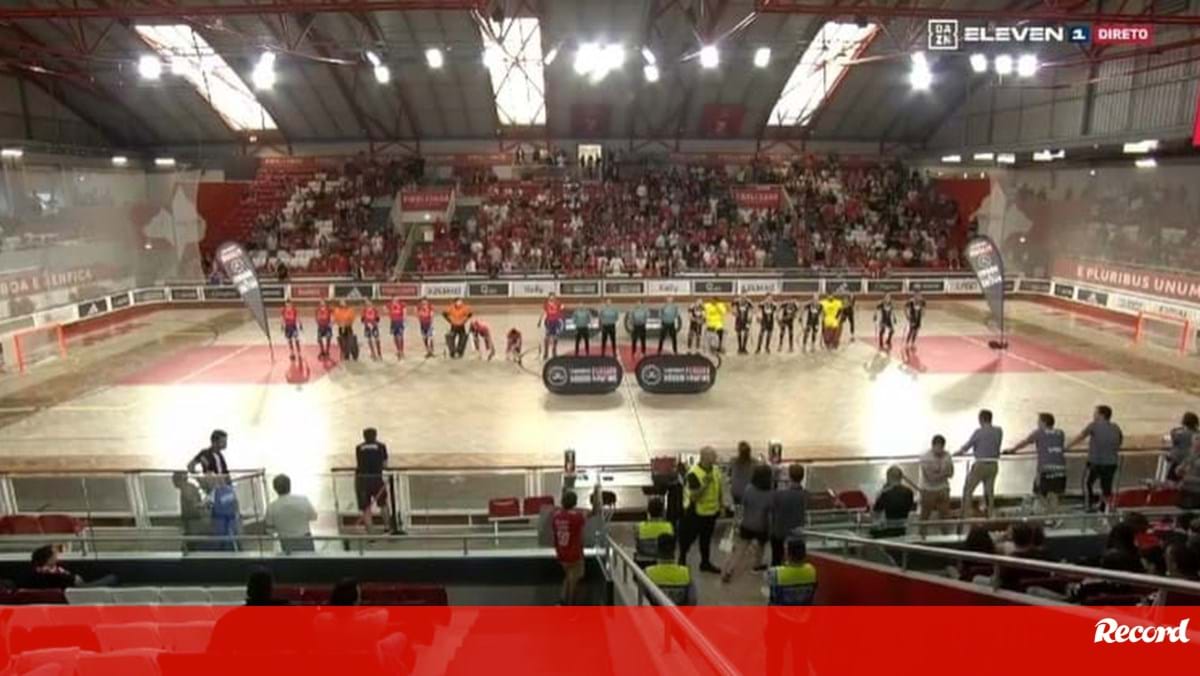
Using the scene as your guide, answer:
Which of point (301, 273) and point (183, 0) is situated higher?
point (183, 0)

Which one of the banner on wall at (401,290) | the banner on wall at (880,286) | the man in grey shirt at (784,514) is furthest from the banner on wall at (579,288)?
the man in grey shirt at (784,514)

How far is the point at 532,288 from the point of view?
32031mm

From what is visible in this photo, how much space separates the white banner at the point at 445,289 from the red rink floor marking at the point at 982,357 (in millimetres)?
16892

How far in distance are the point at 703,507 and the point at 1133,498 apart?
5.79 m

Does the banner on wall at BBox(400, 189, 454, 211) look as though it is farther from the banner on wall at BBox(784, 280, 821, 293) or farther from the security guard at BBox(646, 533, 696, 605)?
the security guard at BBox(646, 533, 696, 605)

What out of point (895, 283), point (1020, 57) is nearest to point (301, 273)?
point (895, 283)

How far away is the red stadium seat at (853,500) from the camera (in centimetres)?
1032

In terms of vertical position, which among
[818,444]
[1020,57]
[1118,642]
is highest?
[1020,57]

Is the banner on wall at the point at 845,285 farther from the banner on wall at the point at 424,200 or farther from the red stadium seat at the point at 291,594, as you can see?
the red stadium seat at the point at 291,594

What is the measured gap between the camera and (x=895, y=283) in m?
32.8

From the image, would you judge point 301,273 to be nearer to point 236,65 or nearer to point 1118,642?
point 236,65

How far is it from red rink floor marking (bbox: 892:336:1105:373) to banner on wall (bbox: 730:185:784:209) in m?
15.2

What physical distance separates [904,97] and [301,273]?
2834cm
